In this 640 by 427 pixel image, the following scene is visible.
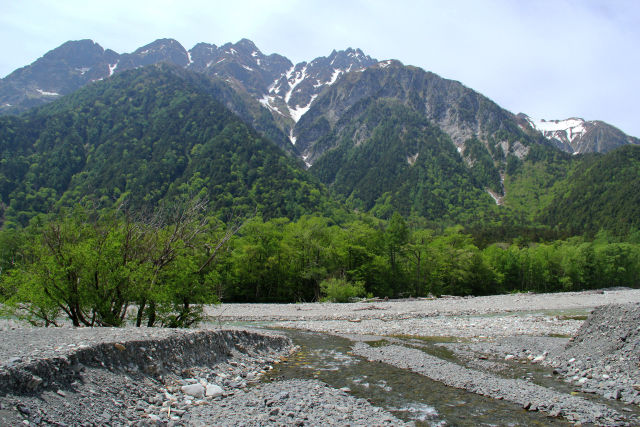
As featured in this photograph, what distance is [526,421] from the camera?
9461 millimetres

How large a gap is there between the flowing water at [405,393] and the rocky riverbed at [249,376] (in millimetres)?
499

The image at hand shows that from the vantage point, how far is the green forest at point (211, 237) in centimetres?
1708

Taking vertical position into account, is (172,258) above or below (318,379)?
above

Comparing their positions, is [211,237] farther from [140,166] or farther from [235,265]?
[140,166]

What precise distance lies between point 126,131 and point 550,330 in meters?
209

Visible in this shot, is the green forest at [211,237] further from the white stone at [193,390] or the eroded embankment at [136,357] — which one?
the white stone at [193,390]

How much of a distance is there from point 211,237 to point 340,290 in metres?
32.1

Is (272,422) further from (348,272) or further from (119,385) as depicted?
(348,272)

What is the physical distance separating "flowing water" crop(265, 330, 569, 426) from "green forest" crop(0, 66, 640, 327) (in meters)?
6.76

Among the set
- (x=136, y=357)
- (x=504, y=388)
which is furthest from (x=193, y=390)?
(x=504, y=388)

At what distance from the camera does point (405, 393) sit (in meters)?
11.9

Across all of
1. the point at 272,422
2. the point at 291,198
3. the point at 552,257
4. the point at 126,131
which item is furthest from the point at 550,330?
the point at 126,131

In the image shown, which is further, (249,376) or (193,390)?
(249,376)

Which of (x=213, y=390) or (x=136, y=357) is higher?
(x=136, y=357)
